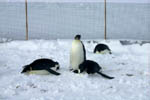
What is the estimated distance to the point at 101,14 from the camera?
520 inches

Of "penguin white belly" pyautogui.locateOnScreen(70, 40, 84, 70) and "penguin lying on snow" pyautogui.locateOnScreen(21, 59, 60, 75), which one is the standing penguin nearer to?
"penguin white belly" pyautogui.locateOnScreen(70, 40, 84, 70)

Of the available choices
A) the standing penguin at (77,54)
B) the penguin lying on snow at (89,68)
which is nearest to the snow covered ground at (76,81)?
the penguin lying on snow at (89,68)

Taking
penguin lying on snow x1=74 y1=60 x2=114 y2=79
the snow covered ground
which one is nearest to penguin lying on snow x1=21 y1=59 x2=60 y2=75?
the snow covered ground

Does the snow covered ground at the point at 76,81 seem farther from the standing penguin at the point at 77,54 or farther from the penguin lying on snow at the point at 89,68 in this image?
the standing penguin at the point at 77,54

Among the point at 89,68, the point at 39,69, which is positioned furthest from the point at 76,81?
the point at 39,69

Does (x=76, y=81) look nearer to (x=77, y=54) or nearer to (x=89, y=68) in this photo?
(x=89, y=68)

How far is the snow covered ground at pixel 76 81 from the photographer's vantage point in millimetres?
4758

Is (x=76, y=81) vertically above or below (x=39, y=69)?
below

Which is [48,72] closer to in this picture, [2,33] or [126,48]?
→ [126,48]

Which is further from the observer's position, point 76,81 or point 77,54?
point 77,54

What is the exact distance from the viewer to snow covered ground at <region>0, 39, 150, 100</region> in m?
4.76

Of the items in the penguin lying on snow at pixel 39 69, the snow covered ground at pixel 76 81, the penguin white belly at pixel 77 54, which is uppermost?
the penguin white belly at pixel 77 54

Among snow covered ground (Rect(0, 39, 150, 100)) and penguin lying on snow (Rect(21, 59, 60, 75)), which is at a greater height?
penguin lying on snow (Rect(21, 59, 60, 75))

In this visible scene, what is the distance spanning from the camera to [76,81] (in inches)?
218
